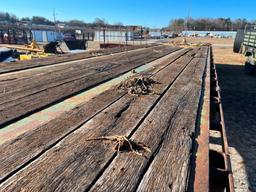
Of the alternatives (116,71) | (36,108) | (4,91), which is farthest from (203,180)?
(116,71)

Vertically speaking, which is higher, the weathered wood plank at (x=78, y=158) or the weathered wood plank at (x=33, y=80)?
the weathered wood plank at (x=33, y=80)

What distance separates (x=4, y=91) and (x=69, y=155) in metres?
1.83

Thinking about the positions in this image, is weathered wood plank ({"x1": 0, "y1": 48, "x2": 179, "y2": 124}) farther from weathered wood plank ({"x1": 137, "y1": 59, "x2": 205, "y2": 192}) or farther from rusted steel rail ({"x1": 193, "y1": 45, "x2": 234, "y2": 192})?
rusted steel rail ({"x1": 193, "y1": 45, "x2": 234, "y2": 192})

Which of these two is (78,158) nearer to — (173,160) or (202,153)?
(173,160)

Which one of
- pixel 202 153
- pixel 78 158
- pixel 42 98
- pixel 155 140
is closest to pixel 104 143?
pixel 78 158

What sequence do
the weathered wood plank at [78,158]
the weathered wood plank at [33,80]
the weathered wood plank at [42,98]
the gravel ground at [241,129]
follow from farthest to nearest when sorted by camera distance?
the gravel ground at [241,129] < the weathered wood plank at [33,80] < the weathered wood plank at [42,98] < the weathered wood plank at [78,158]

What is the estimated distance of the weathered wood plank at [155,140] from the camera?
1361 millimetres

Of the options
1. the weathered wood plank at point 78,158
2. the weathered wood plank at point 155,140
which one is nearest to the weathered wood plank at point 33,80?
the weathered wood plank at point 78,158

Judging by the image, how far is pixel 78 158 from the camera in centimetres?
157

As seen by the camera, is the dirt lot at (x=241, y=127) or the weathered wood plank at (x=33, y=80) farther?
the dirt lot at (x=241, y=127)

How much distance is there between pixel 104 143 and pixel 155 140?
37cm

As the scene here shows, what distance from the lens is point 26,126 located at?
81.5 inches

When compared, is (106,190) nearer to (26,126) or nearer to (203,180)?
(203,180)

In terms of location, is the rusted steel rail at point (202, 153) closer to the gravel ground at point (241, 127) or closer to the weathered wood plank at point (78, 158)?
the weathered wood plank at point (78, 158)
